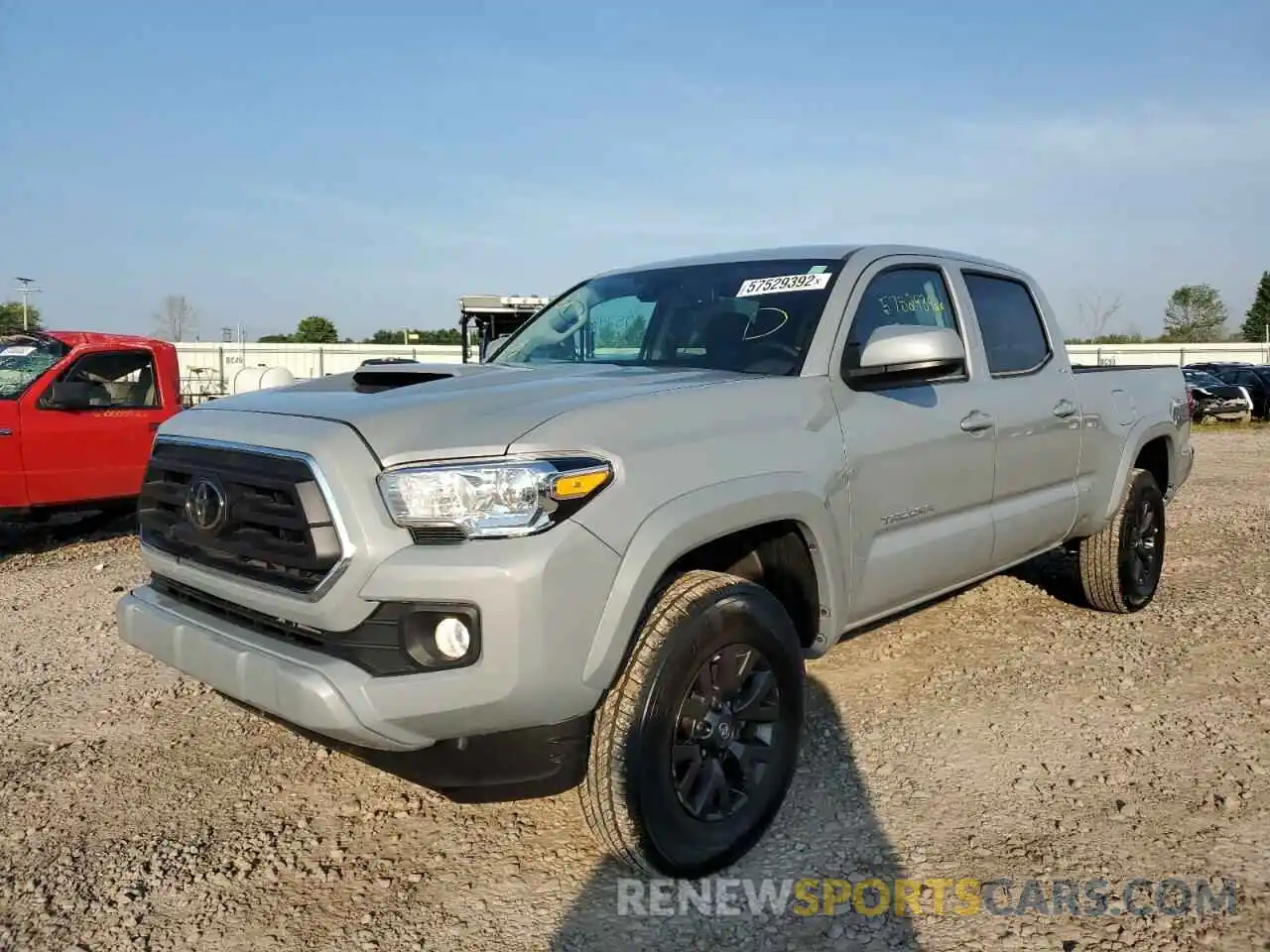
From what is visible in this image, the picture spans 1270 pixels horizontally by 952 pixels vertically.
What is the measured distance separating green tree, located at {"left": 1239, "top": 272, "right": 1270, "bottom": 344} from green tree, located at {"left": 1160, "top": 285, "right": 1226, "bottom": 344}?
711cm

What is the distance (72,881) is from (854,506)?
262 cm

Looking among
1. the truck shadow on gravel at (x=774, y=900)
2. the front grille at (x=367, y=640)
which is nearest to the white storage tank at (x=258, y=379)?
the front grille at (x=367, y=640)

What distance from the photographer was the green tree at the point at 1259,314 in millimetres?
81938

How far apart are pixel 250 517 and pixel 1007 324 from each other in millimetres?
3530

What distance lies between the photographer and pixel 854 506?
3316 mm

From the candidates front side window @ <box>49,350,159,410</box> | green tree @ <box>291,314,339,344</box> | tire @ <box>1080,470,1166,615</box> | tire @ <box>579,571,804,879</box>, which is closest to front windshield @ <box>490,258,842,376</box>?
tire @ <box>579,571,804,879</box>

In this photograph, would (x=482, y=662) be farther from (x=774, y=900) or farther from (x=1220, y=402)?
(x=1220, y=402)

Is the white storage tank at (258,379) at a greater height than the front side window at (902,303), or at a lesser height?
lesser

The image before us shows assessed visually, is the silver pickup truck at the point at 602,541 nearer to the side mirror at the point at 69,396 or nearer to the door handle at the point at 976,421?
the door handle at the point at 976,421

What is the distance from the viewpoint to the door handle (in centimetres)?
394

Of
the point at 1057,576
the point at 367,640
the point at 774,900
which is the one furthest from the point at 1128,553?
the point at 367,640

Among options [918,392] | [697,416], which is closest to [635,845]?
[697,416]

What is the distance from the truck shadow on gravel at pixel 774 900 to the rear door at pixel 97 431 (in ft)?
19.9

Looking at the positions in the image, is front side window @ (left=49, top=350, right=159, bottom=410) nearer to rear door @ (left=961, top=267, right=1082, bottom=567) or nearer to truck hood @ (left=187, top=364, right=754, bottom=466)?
truck hood @ (left=187, top=364, right=754, bottom=466)
